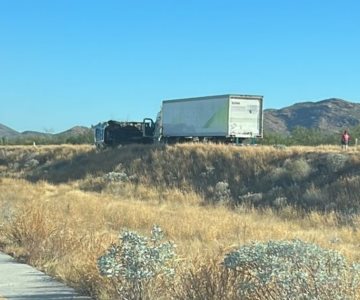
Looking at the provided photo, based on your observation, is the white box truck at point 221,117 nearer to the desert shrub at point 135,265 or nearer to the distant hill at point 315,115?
the desert shrub at point 135,265

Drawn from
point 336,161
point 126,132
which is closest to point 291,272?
point 336,161

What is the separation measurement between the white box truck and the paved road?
37.0m

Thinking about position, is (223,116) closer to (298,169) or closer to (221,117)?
(221,117)

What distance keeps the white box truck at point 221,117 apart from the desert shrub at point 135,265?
39363 mm

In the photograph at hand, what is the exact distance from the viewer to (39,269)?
1018 cm

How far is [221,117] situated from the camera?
4678cm

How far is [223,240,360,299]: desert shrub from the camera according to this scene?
5723mm

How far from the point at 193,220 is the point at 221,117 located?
27.1m

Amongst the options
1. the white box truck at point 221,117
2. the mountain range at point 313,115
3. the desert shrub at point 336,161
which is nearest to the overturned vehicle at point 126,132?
the white box truck at point 221,117

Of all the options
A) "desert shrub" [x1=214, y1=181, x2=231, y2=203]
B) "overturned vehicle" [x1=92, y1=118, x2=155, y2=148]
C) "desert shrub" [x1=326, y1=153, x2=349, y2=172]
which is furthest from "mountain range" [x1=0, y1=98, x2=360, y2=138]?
"desert shrub" [x1=326, y1=153, x2=349, y2=172]

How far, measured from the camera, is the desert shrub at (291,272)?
18.8 feet

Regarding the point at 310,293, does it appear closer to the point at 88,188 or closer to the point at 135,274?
the point at 135,274

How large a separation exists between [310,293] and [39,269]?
18.0 feet

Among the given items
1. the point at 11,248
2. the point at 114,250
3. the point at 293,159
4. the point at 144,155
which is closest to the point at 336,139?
the point at 144,155
